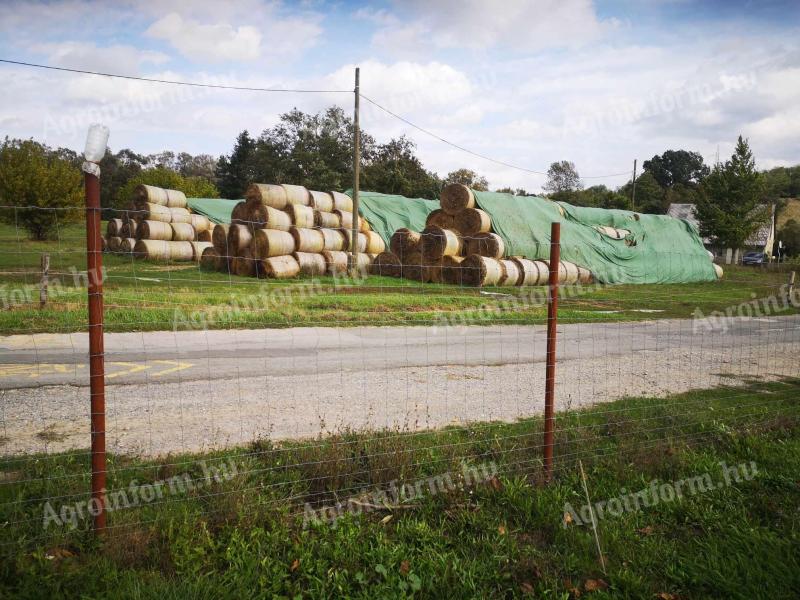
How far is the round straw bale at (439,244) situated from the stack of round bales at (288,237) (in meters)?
2.79

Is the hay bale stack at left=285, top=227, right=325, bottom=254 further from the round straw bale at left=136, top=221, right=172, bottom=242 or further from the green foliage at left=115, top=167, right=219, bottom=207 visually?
the green foliage at left=115, top=167, right=219, bottom=207

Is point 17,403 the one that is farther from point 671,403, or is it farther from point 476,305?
point 476,305

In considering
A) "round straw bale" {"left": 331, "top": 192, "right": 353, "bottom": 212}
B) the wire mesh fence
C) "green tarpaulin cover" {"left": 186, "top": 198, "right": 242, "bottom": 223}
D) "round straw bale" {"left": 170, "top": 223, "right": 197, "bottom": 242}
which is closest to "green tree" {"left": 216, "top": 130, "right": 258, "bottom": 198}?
"green tarpaulin cover" {"left": 186, "top": 198, "right": 242, "bottom": 223}

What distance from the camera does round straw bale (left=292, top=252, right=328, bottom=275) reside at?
19969mm

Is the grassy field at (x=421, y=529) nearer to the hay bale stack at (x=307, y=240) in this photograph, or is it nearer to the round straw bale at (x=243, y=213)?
the hay bale stack at (x=307, y=240)

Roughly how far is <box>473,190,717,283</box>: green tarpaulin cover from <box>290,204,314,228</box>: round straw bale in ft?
23.0

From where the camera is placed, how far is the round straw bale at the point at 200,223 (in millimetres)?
26953

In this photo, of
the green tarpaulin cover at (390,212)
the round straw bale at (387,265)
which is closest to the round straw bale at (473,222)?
the round straw bale at (387,265)

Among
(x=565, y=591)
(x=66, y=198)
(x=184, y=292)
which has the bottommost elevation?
(x=565, y=591)

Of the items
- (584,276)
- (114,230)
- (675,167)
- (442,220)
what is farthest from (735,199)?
(675,167)

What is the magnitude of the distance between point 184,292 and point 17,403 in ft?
26.4

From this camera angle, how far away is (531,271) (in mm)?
21859

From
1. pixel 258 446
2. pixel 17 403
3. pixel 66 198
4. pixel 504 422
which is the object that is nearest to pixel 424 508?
pixel 258 446

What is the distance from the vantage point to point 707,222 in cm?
3719
